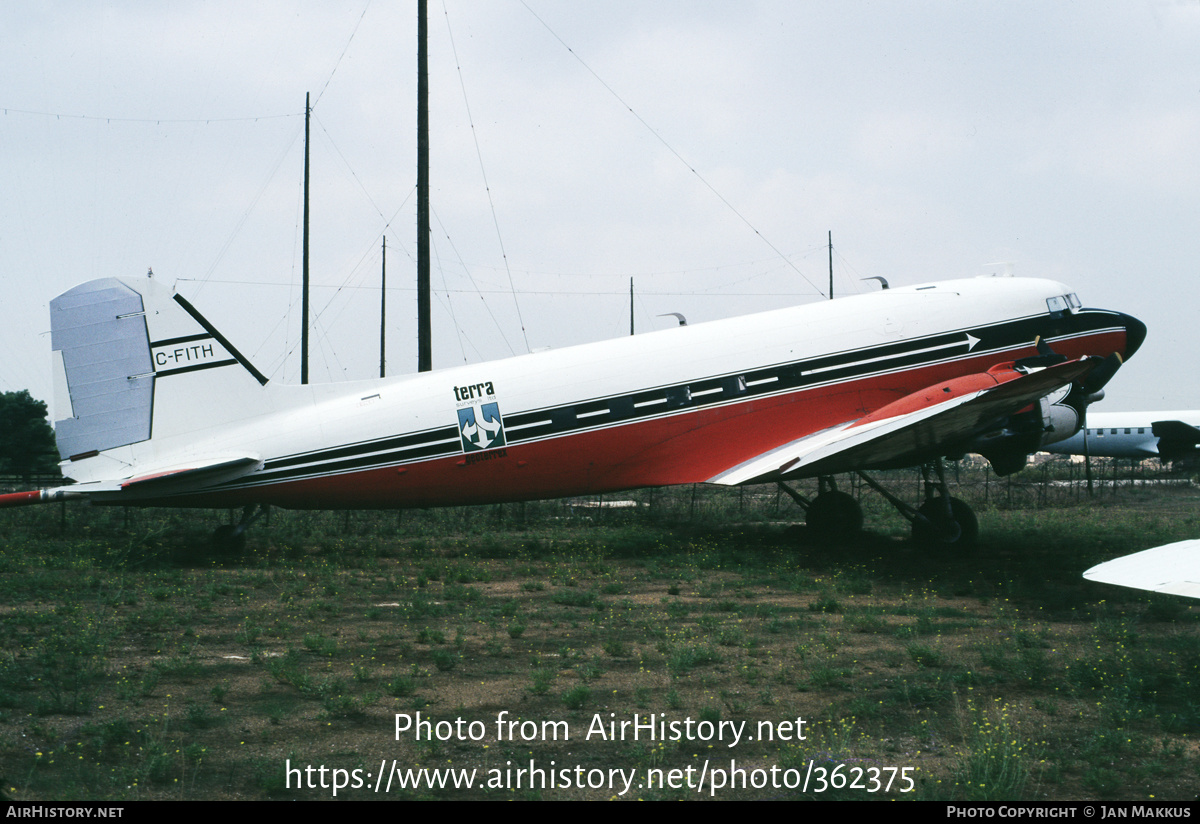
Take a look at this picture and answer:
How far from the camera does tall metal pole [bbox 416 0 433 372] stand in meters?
21.3

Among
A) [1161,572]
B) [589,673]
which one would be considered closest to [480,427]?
[589,673]

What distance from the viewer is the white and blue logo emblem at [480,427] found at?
14578mm

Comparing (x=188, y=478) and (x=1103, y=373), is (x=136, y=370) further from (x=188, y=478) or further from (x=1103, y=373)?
(x=1103, y=373)

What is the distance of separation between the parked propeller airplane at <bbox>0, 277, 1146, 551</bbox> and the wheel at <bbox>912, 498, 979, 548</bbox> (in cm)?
4

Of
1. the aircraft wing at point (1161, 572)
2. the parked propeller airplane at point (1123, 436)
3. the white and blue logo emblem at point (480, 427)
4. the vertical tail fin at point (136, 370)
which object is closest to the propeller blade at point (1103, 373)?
the aircraft wing at point (1161, 572)

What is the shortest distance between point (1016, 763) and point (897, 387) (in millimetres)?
10550

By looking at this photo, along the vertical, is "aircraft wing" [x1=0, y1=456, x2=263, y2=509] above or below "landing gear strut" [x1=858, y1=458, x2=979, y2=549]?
above

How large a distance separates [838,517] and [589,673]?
10791 mm

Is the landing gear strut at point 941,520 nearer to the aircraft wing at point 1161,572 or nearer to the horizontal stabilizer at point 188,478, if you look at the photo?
the aircraft wing at point 1161,572

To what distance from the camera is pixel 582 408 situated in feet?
48.6

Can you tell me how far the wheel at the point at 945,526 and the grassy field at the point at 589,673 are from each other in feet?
1.07

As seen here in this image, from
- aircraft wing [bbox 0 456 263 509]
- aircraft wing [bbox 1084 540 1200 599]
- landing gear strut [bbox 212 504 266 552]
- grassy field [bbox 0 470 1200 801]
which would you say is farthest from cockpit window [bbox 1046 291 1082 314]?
landing gear strut [bbox 212 504 266 552]

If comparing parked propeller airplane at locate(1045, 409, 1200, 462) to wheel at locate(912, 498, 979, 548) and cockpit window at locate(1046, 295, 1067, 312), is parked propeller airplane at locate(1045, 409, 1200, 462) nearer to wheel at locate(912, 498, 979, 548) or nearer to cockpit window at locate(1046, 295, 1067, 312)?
cockpit window at locate(1046, 295, 1067, 312)

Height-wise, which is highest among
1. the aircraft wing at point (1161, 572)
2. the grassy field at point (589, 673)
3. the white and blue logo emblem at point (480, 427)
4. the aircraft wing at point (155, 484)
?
the white and blue logo emblem at point (480, 427)
